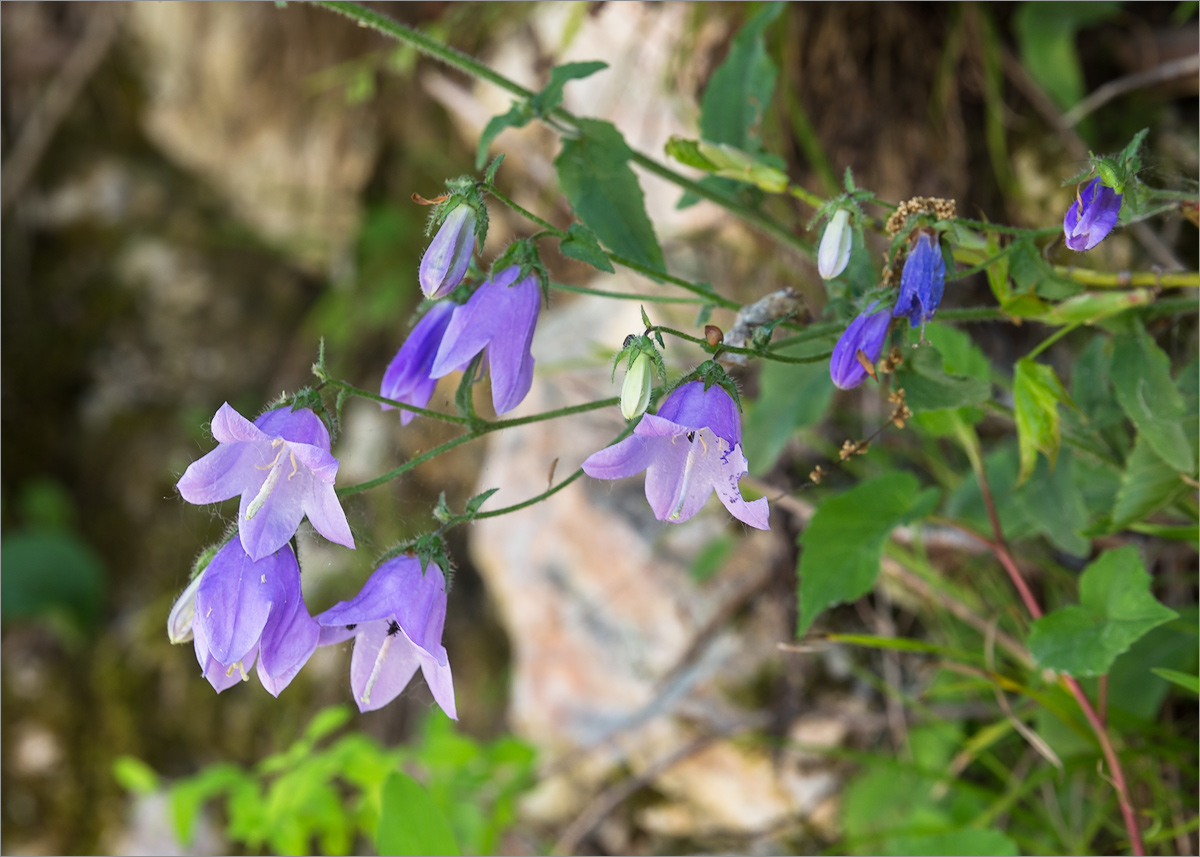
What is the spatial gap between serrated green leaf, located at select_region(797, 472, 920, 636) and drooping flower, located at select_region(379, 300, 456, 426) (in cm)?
69

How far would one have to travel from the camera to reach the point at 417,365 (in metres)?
1.34

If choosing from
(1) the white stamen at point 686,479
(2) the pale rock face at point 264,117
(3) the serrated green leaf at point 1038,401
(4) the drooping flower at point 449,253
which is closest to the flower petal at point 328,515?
(4) the drooping flower at point 449,253

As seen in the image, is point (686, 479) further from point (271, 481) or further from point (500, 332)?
point (271, 481)

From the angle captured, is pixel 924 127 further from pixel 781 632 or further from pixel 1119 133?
pixel 781 632

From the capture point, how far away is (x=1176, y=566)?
6.20 ft

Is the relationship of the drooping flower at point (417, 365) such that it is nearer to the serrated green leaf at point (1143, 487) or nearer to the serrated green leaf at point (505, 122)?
the serrated green leaf at point (505, 122)

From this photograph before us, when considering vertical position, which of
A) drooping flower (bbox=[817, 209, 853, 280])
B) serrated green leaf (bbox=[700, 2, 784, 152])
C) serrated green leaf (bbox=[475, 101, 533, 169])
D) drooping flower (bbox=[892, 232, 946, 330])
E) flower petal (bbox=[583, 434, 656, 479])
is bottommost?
flower petal (bbox=[583, 434, 656, 479])

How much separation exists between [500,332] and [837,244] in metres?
0.48

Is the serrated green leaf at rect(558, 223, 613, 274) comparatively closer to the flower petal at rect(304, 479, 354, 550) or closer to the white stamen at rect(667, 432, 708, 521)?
the white stamen at rect(667, 432, 708, 521)

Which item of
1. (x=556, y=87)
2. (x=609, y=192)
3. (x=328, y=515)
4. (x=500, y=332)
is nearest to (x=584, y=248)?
(x=500, y=332)

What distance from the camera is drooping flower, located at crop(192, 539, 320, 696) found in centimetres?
106

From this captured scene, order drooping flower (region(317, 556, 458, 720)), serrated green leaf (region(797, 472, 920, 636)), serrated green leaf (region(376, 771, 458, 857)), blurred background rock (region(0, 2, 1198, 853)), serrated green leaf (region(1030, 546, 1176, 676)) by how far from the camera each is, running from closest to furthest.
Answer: drooping flower (region(317, 556, 458, 720)) < serrated green leaf (region(1030, 546, 1176, 676)) < serrated green leaf (region(376, 771, 458, 857)) < serrated green leaf (region(797, 472, 920, 636)) < blurred background rock (region(0, 2, 1198, 853))

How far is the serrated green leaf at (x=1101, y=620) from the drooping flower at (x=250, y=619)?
1.03m

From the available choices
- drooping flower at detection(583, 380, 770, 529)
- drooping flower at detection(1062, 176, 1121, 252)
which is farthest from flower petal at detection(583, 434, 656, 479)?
drooping flower at detection(1062, 176, 1121, 252)
